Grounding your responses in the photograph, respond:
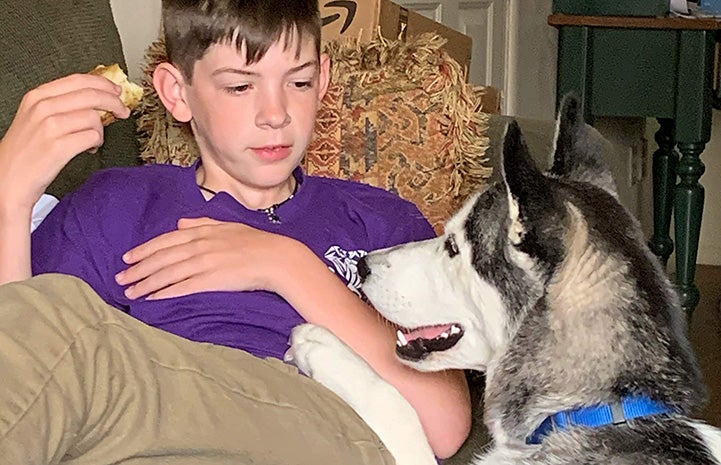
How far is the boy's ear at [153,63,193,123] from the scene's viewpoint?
163 centimetres

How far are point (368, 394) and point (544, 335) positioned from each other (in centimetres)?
25

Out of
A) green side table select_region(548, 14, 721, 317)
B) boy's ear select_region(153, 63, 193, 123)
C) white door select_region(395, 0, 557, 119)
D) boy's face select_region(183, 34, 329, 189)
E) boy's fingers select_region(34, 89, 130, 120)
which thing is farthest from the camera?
white door select_region(395, 0, 557, 119)

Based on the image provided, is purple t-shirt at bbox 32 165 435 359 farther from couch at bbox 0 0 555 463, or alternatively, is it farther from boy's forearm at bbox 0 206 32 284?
couch at bbox 0 0 555 463

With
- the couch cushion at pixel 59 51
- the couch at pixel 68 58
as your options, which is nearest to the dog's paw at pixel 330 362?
the couch at pixel 68 58

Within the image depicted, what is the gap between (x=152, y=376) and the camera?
102cm

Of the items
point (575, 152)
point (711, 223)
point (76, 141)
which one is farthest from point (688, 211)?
point (76, 141)

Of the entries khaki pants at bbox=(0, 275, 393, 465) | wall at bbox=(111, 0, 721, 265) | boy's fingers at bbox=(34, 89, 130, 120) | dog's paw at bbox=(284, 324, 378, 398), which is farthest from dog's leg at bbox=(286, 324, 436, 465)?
wall at bbox=(111, 0, 721, 265)

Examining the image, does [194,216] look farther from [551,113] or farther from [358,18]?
[551,113]

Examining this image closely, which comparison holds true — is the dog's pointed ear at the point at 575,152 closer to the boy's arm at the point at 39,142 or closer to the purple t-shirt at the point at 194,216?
the purple t-shirt at the point at 194,216

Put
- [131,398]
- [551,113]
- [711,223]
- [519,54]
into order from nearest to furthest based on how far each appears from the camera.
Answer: [131,398] < [551,113] < [519,54] < [711,223]

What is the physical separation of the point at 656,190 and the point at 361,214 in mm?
2558

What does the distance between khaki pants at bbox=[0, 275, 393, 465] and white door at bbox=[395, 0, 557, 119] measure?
3330mm

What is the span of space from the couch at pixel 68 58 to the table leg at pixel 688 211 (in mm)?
1526

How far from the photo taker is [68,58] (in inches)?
66.6
